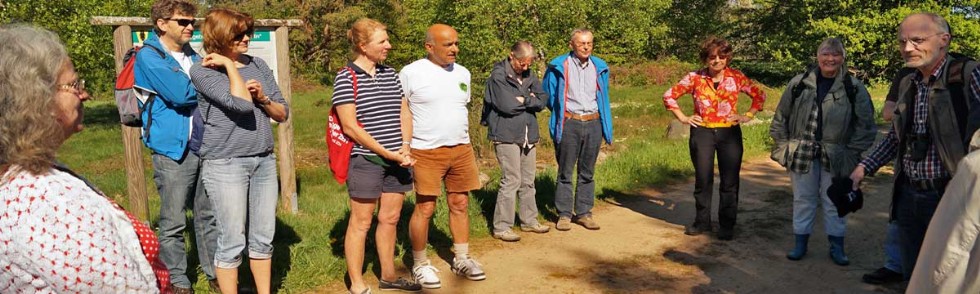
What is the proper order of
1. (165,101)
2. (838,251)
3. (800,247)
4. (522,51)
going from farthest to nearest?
(522,51) → (800,247) → (838,251) → (165,101)

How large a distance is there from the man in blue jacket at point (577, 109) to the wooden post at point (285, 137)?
2292 mm

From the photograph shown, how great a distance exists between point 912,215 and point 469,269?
2745mm

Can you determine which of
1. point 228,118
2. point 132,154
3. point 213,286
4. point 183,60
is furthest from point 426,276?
point 132,154

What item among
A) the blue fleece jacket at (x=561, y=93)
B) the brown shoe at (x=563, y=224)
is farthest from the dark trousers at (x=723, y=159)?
the brown shoe at (x=563, y=224)

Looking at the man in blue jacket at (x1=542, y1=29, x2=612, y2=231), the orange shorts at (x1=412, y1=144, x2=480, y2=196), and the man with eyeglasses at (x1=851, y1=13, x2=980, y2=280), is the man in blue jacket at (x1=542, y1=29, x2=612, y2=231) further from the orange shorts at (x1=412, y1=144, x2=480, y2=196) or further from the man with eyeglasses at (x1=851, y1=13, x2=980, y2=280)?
the man with eyeglasses at (x1=851, y1=13, x2=980, y2=280)

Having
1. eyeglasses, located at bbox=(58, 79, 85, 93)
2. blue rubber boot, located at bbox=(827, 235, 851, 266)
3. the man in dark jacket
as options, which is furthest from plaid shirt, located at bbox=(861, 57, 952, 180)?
eyeglasses, located at bbox=(58, 79, 85, 93)

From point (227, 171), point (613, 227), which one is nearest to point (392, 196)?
point (227, 171)

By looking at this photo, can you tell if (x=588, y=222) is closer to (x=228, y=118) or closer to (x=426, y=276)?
(x=426, y=276)

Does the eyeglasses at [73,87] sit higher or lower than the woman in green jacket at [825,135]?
higher

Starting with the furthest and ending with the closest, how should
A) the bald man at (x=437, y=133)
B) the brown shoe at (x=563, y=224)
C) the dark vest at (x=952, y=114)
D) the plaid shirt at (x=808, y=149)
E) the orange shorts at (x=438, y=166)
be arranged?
1. the brown shoe at (x=563, y=224)
2. the plaid shirt at (x=808, y=149)
3. the orange shorts at (x=438, y=166)
4. the bald man at (x=437, y=133)
5. the dark vest at (x=952, y=114)

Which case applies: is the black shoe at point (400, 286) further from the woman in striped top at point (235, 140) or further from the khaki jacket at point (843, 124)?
the khaki jacket at point (843, 124)

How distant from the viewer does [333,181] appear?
9.77 metres

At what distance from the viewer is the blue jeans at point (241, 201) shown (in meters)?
3.92

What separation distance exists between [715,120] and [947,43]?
8.27ft
